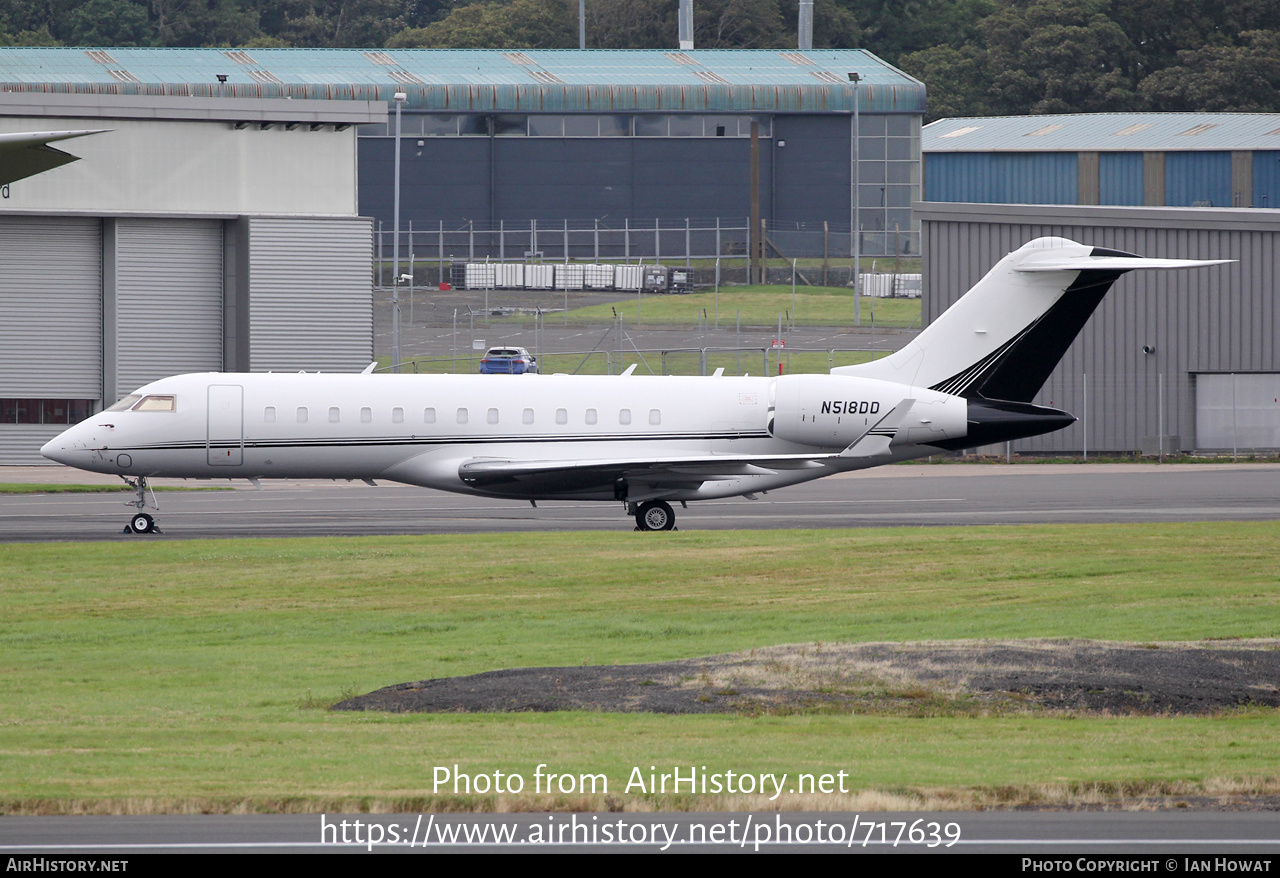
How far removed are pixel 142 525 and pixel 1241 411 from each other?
104 feet

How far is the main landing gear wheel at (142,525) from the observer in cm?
2809

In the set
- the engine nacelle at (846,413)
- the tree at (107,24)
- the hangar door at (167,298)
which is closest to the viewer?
the engine nacelle at (846,413)

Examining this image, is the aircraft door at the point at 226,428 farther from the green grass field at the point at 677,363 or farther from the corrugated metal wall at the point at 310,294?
the green grass field at the point at 677,363

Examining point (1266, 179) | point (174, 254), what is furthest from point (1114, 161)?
point (174, 254)

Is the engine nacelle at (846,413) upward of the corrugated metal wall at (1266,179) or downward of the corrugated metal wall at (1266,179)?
downward

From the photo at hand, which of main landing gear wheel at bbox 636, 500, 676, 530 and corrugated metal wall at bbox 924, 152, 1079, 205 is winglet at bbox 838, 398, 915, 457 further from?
corrugated metal wall at bbox 924, 152, 1079, 205

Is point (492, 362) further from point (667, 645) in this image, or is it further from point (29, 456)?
point (667, 645)

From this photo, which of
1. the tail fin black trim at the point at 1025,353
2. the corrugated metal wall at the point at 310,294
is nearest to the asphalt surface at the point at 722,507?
the tail fin black trim at the point at 1025,353

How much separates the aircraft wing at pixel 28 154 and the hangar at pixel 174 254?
20.9 metres

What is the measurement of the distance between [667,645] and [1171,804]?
761cm

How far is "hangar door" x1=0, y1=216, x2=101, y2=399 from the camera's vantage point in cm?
4353

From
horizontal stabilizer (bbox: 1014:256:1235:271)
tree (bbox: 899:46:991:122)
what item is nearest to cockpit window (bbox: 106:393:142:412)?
horizontal stabilizer (bbox: 1014:256:1235:271)

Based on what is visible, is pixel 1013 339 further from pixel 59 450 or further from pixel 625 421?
pixel 59 450

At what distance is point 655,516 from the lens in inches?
1148
